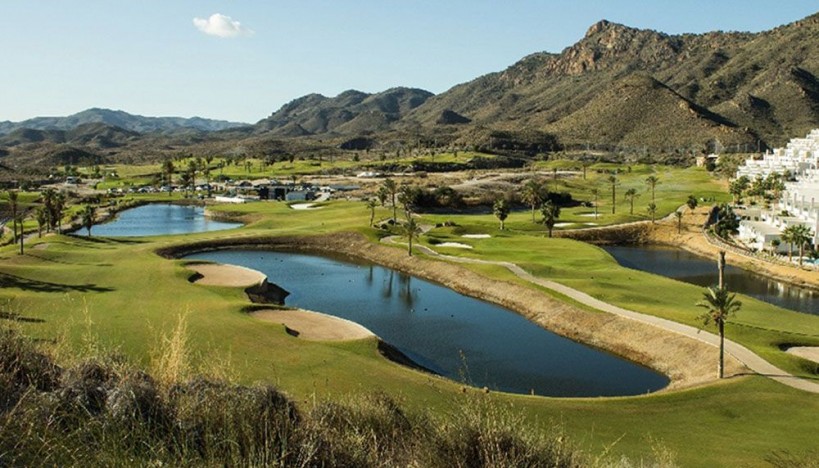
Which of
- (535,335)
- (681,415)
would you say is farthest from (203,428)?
(535,335)

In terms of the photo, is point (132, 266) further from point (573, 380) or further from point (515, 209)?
point (515, 209)

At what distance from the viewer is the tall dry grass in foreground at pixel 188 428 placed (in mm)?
7617

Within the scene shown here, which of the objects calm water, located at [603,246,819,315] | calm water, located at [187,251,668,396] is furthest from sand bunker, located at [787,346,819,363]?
calm water, located at [603,246,819,315]

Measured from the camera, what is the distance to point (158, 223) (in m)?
108

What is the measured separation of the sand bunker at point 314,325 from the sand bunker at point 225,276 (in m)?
9.67

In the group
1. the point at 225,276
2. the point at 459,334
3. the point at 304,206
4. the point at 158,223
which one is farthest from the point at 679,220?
the point at 158,223

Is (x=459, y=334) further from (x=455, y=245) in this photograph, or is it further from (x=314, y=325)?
(x=455, y=245)

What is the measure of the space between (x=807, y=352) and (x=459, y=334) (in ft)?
69.1

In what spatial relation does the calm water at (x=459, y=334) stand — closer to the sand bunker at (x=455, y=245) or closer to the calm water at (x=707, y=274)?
the sand bunker at (x=455, y=245)

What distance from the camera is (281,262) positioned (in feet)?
242

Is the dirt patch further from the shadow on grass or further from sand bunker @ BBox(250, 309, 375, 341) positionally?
the shadow on grass

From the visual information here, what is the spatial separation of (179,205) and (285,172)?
54513 mm

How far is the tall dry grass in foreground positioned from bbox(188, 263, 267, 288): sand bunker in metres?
42.9

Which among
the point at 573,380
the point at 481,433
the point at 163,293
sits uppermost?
the point at 481,433
